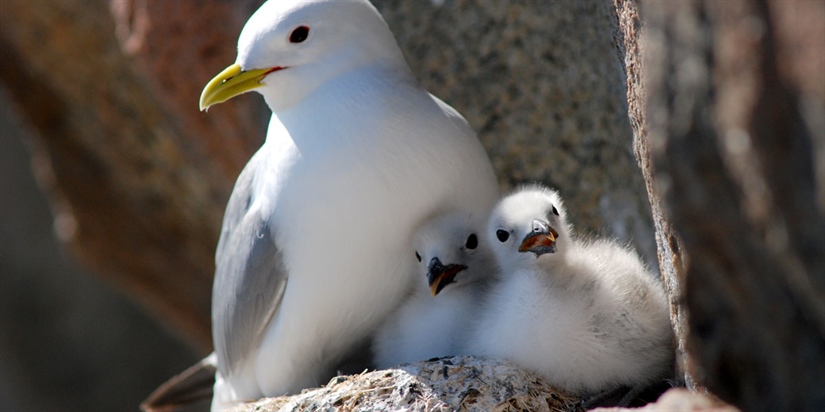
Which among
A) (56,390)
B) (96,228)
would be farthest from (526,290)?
(56,390)

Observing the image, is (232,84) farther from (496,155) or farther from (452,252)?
(496,155)

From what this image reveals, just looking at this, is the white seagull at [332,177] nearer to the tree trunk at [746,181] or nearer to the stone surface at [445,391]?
the stone surface at [445,391]

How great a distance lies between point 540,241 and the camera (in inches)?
93.4

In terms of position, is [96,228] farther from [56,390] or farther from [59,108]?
[56,390]

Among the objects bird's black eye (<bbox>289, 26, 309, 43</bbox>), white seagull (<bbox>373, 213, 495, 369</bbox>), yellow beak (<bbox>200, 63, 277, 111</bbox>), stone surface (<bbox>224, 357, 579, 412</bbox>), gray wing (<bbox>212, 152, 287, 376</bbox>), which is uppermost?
bird's black eye (<bbox>289, 26, 309, 43</bbox>)

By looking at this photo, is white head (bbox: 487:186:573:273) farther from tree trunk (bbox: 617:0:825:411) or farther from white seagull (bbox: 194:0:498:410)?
tree trunk (bbox: 617:0:825:411)

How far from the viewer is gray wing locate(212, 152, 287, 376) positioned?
266 cm

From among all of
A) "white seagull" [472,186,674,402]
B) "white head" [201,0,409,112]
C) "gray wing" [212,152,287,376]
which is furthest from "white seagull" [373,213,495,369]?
"white head" [201,0,409,112]

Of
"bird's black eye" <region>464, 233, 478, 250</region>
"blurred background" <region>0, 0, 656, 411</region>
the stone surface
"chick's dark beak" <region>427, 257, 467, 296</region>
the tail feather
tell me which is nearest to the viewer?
the stone surface

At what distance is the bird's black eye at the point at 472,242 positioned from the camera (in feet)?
8.65

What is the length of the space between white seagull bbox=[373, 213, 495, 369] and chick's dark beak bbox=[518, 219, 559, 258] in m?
0.22

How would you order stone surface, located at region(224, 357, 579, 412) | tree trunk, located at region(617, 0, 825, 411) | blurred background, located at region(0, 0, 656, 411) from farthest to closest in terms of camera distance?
blurred background, located at region(0, 0, 656, 411)
stone surface, located at region(224, 357, 579, 412)
tree trunk, located at region(617, 0, 825, 411)

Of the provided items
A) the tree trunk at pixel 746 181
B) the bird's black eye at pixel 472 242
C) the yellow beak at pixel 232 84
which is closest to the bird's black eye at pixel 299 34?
the yellow beak at pixel 232 84

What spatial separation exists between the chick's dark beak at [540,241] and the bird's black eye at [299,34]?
2.60ft
